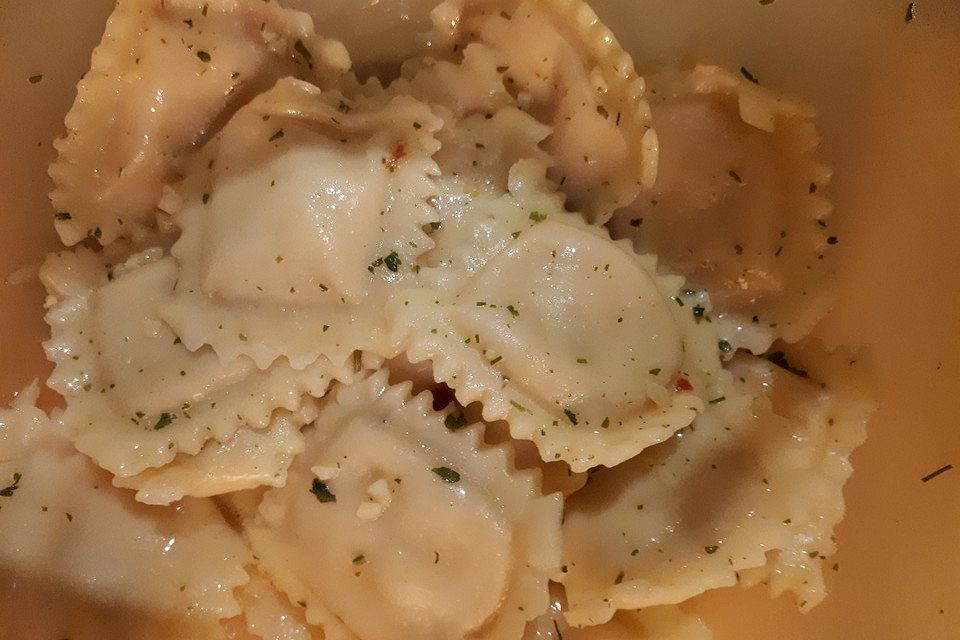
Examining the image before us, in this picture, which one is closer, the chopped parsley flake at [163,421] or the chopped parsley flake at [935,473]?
the chopped parsley flake at [935,473]

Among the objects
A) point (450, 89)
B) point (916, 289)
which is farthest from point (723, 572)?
point (450, 89)

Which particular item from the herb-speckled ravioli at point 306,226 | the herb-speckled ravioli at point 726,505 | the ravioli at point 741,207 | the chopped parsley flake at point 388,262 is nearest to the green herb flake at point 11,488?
the herb-speckled ravioli at point 306,226

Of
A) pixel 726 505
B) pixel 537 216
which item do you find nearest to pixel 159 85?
pixel 537 216

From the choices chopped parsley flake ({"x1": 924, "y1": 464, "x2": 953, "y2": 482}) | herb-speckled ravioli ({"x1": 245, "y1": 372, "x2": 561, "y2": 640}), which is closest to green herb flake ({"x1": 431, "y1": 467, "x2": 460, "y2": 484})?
herb-speckled ravioli ({"x1": 245, "y1": 372, "x2": 561, "y2": 640})

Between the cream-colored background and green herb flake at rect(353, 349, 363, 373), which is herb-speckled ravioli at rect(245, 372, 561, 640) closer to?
green herb flake at rect(353, 349, 363, 373)

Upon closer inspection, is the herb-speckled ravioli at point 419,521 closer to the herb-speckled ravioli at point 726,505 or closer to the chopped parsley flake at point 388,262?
the herb-speckled ravioli at point 726,505

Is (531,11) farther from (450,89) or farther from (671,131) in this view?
(671,131)
